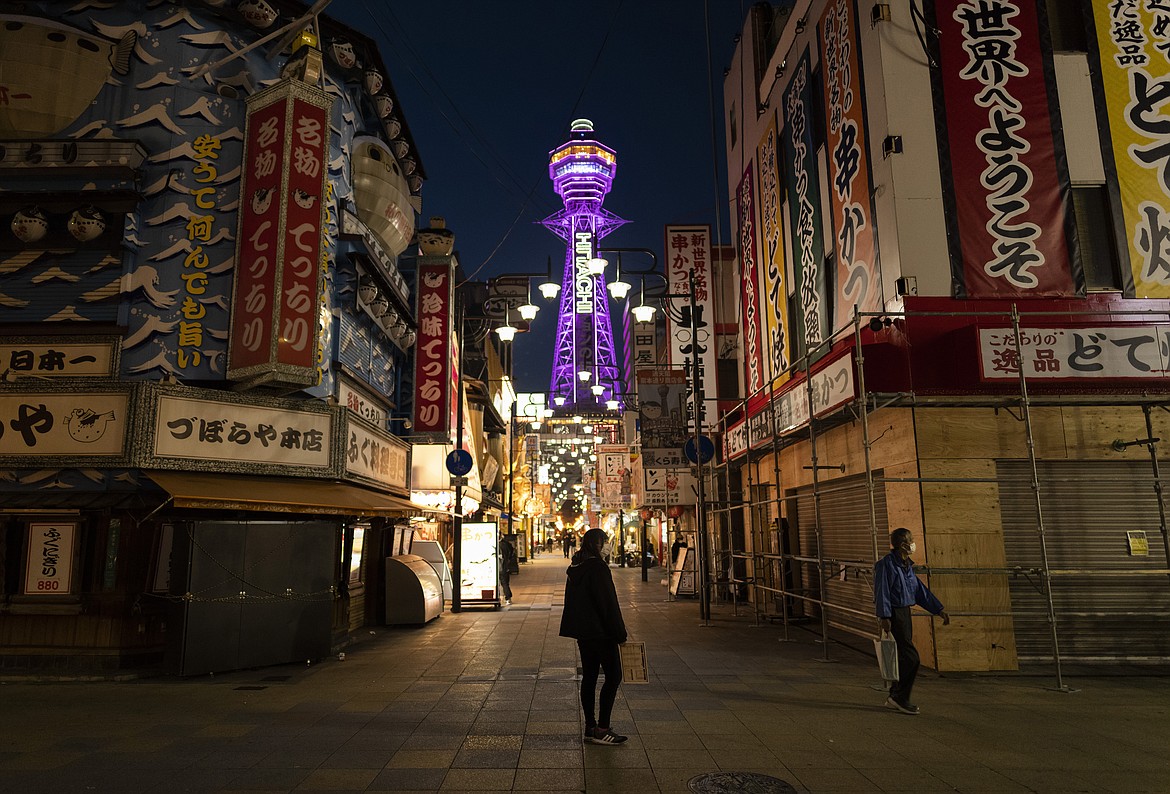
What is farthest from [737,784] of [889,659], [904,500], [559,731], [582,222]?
[582,222]

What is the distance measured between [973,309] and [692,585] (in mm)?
13462

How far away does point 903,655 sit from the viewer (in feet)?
26.5

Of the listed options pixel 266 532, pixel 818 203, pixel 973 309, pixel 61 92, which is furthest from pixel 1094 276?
pixel 61 92

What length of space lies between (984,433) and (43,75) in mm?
15989

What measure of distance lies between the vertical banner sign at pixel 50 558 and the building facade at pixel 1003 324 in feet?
36.5

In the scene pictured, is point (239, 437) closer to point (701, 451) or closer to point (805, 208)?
point (701, 451)

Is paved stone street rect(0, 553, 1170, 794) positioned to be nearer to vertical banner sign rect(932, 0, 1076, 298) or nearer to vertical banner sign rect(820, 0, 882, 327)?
vertical banner sign rect(932, 0, 1076, 298)

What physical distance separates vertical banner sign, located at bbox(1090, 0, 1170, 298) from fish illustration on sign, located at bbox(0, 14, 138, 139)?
16885mm

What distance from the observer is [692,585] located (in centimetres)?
2238

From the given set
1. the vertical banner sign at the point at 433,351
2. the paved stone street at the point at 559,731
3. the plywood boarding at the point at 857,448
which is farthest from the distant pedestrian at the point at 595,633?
the vertical banner sign at the point at 433,351

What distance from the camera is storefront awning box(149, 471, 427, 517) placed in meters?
10.3

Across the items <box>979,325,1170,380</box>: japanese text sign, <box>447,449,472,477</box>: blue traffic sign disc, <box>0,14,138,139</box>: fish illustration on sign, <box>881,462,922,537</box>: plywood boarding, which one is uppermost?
<box>0,14,138,139</box>: fish illustration on sign

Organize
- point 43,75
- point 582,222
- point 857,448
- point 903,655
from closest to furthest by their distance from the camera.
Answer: point 903,655 < point 43,75 < point 857,448 < point 582,222

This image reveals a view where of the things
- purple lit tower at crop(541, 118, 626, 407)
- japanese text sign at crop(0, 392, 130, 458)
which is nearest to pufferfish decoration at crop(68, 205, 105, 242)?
japanese text sign at crop(0, 392, 130, 458)
